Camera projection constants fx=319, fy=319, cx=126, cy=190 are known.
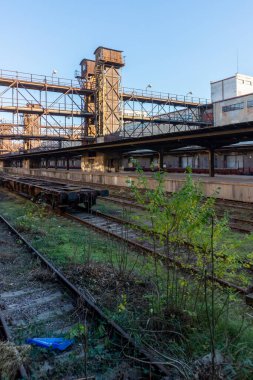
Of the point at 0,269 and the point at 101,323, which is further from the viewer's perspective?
the point at 0,269

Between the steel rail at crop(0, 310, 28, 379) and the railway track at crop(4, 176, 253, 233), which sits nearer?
the steel rail at crop(0, 310, 28, 379)

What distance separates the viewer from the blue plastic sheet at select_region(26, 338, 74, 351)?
153 inches

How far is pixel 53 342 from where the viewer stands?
3.95 m

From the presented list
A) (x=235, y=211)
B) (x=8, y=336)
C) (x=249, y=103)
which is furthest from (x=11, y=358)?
(x=249, y=103)

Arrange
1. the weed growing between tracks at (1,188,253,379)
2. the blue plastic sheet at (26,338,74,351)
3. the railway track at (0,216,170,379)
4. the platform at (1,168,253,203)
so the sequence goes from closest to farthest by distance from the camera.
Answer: the weed growing between tracks at (1,188,253,379)
the railway track at (0,216,170,379)
the blue plastic sheet at (26,338,74,351)
the platform at (1,168,253,203)

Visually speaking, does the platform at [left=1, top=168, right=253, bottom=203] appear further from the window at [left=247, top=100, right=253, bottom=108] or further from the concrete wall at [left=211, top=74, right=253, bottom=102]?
the concrete wall at [left=211, top=74, right=253, bottom=102]

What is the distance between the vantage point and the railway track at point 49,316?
11.6 feet

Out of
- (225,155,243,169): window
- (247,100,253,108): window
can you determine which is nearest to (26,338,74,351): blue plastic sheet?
(225,155,243,169): window

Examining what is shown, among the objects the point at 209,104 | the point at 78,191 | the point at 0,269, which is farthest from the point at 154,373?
the point at 209,104

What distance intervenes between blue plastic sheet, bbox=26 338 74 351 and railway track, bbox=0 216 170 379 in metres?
0.07

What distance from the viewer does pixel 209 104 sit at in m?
58.9

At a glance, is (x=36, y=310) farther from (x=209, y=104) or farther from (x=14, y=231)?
(x=209, y=104)

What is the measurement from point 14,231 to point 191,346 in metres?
7.75

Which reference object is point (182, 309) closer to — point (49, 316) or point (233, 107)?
point (49, 316)
